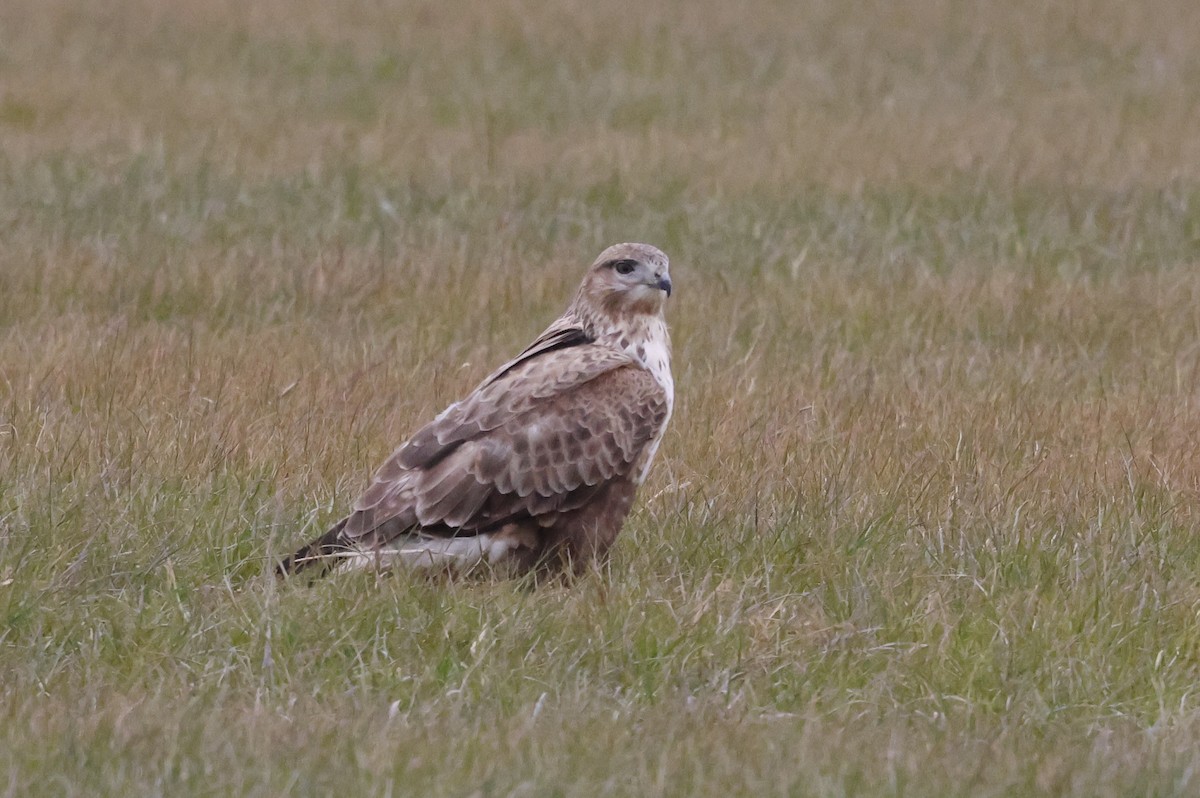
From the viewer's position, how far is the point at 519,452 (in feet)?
20.6

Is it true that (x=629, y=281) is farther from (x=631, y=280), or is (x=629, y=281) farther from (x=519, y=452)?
(x=519, y=452)

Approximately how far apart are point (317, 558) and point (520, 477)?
0.70 m

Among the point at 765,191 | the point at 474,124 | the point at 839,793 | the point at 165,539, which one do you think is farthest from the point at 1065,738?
the point at 474,124

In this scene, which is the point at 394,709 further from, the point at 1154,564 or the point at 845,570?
the point at 1154,564

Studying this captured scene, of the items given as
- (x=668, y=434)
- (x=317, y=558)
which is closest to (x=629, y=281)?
(x=668, y=434)

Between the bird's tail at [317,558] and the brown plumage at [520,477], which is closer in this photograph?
the bird's tail at [317,558]

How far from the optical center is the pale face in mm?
6879

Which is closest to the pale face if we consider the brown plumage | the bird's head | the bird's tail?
the bird's head

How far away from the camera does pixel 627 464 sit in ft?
21.0

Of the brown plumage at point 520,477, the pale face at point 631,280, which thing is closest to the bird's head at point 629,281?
the pale face at point 631,280

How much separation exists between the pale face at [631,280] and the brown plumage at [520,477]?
0.33m

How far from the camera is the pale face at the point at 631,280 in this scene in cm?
688

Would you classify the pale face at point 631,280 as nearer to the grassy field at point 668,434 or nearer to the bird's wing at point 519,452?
the bird's wing at point 519,452

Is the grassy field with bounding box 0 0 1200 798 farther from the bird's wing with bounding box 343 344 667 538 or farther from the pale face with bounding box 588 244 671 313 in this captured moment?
the pale face with bounding box 588 244 671 313
